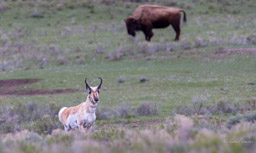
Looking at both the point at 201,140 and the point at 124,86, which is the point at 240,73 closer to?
the point at 124,86

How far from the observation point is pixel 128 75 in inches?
809

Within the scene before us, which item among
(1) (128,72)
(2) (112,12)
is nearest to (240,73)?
(1) (128,72)

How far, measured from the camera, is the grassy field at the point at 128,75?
7066 millimetres

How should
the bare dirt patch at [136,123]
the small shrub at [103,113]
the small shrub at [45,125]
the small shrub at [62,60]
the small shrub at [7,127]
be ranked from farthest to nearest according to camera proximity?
the small shrub at [62,60] < the small shrub at [103,113] < the bare dirt patch at [136,123] < the small shrub at [45,125] < the small shrub at [7,127]

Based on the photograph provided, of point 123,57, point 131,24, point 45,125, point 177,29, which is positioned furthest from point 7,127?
point 177,29

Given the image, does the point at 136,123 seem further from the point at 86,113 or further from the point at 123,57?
the point at 123,57

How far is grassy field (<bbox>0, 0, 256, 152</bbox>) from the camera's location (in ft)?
23.2

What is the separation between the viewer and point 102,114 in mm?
13688

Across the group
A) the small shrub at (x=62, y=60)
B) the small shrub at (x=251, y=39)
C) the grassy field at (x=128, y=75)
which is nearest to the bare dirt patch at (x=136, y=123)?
the grassy field at (x=128, y=75)

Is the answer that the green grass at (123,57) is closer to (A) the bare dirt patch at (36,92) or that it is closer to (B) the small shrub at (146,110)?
(B) the small shrub at (146,110)

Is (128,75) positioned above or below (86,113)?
below

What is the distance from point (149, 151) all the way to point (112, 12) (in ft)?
114

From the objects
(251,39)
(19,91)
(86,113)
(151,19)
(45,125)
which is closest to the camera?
(86,113)

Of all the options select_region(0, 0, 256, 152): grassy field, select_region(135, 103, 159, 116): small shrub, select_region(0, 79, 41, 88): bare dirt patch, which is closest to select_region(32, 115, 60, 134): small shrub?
select_region(0, 0, 256, 152): grassy field
